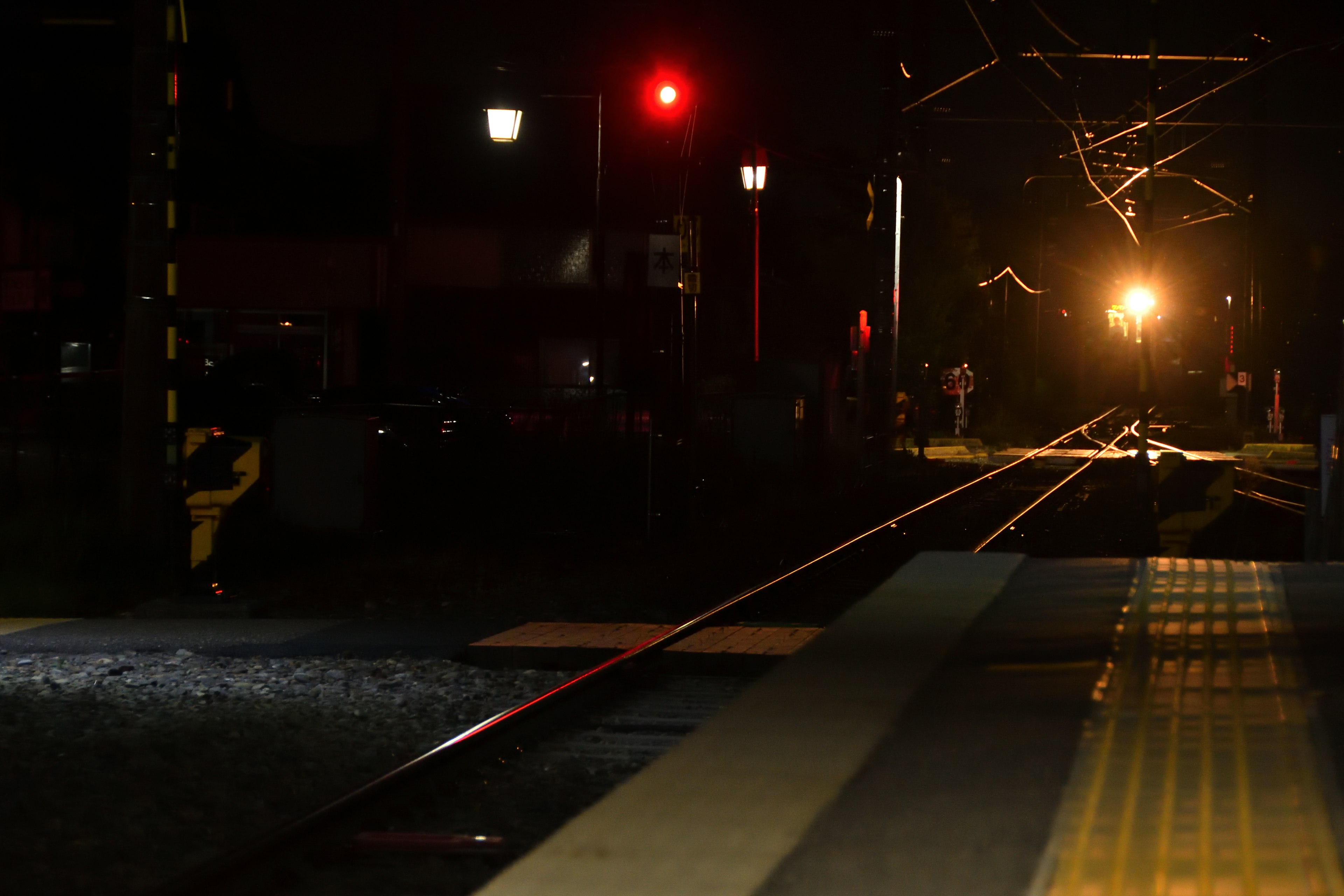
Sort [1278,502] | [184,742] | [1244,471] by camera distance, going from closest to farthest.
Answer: [184,742]
[1278,502]
[1244,471]

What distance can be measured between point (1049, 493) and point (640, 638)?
59.0ft

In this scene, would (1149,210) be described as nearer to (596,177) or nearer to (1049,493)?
(1049,493)

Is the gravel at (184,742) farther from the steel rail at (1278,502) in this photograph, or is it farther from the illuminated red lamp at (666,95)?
the steel rail at (1278,502)

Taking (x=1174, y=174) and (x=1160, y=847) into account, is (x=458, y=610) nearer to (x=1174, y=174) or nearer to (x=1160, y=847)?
(x=1160, y=847)

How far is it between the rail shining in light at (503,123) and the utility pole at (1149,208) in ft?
32.1

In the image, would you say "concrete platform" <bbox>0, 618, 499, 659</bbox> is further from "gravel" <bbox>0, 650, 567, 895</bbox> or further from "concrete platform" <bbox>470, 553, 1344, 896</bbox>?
"concrete platform" <bbox>470, 553, 1344, 896</bbox>

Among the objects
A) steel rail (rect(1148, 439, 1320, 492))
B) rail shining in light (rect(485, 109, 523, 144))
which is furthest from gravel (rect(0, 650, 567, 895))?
steel rail (rect(1148, 439, 1320, 492))

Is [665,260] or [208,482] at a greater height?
[665,260]

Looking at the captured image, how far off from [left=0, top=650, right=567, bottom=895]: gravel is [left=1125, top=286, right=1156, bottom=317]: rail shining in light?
658 inches

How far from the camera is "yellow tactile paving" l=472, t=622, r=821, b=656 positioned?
9.77m

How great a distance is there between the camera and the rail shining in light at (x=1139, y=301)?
2378 centimetres

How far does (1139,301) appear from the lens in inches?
1489

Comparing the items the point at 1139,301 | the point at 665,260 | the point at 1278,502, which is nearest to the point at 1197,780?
the point at 665,260

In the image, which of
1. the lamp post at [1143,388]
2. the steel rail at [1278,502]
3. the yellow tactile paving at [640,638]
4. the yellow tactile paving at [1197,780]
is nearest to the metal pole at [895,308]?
the lamp post at [1143,388]
